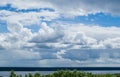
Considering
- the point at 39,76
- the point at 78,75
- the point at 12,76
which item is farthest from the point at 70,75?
the point at 12,76

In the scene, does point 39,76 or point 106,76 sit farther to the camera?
point 106,76

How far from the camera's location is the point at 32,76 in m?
52.1

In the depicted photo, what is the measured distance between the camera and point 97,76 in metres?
54.7

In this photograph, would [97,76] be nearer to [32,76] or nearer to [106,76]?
[106,76]

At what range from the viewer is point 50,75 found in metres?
53.8

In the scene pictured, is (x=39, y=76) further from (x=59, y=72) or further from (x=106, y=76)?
(x=106, y=76)

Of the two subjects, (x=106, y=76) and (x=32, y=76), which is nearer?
(x=32, y=76)

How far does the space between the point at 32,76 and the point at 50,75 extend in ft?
10.1

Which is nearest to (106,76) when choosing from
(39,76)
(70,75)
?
(70,75)

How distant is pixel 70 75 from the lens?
5391cm

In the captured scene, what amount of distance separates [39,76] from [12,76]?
3.96 meters

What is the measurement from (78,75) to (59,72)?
2938 millimetres

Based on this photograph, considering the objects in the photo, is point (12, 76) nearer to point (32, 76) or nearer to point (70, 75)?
point (32, 76)

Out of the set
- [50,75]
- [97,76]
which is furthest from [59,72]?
[97,76]
